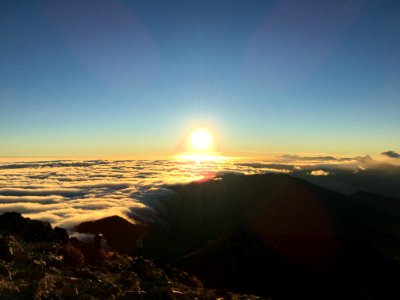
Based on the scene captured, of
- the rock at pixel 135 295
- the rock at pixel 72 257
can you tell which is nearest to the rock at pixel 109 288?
the rock at pixel 135 295

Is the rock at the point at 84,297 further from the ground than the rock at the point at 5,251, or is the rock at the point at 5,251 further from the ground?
the rock at the point at 5,251

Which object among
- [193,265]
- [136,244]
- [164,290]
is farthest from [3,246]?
[136,244]

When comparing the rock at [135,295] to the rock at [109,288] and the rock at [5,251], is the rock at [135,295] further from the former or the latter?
the rock at [5,251]

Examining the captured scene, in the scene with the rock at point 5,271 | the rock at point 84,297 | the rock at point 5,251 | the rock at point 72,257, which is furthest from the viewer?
the rock at point 72,257

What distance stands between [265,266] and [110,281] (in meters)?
41.5

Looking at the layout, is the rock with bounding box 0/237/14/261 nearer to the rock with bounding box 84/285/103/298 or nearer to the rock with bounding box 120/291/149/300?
the rock with bounding box 84/285/103/298

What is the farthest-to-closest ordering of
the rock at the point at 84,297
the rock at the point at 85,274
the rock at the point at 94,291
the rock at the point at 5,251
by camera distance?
the rock at the point at 5,251
the rock at the point at 85,274
the rock at the point at 94,291
the rock at the point at 84,297

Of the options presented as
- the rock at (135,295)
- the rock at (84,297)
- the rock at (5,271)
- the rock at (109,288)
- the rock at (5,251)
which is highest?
the rock at (5,251)

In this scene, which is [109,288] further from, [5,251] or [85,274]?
[5,251]

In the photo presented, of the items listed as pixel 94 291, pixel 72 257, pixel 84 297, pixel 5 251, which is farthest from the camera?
pixel 72 257

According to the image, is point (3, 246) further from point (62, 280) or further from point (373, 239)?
point (373, 239)

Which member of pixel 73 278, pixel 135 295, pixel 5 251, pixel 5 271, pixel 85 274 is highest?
pixel 5 251

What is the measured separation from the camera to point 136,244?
194375 mm

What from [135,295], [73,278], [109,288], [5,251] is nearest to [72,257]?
[5,251]
